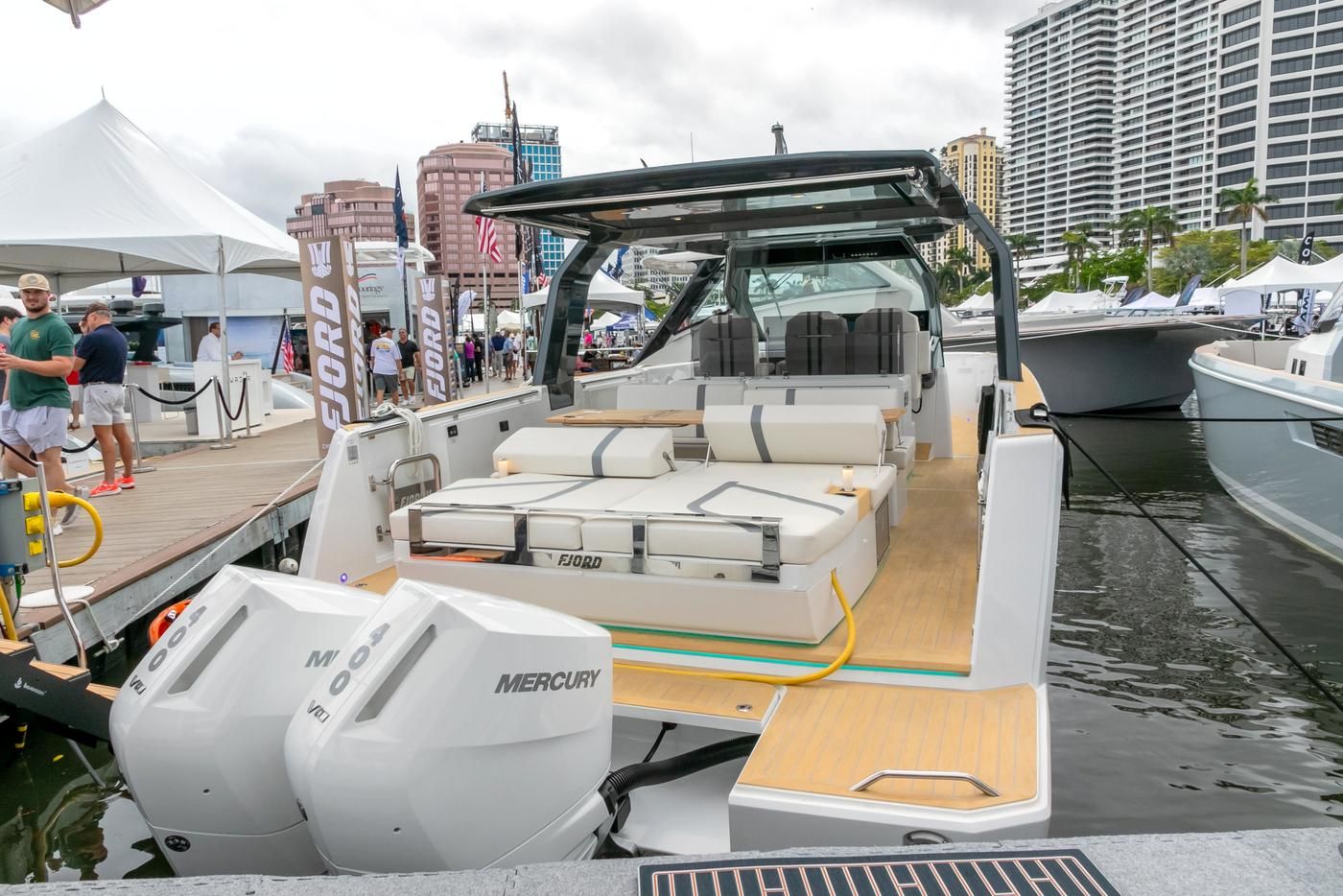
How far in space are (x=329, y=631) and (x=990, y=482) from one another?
78.7 inches

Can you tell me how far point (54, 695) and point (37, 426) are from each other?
4048 millimetres

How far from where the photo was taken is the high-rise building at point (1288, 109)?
94.4 metres

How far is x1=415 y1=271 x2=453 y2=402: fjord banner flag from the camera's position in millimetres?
12938

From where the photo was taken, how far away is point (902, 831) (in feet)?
6.85

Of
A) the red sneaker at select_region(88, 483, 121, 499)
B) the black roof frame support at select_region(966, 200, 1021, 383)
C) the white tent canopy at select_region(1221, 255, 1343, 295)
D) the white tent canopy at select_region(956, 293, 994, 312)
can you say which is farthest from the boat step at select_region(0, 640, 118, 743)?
the white tent canopy at select_region(956, 293, 994, 312)

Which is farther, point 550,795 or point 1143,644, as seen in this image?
point 1143,644

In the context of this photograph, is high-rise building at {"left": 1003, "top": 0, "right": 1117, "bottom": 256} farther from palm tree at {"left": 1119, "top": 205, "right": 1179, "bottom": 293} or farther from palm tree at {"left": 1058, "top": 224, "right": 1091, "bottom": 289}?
palm tree at {"left": 1119, "top": 205, "right": 1179, "bottom": 293}

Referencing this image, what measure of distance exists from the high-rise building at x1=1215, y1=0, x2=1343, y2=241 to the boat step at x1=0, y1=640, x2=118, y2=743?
11185 cm

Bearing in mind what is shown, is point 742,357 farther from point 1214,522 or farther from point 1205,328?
point 1205,328

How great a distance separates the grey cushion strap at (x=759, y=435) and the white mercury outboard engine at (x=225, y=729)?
7.08 ft

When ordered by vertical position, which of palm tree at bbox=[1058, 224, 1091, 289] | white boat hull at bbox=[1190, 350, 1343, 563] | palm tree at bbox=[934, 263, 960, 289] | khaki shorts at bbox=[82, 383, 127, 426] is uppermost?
palm tree at bbox=[1058, 224, 1091, 289]

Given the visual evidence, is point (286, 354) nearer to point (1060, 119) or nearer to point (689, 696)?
point (689, 696)

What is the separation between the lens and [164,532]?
6.20 m

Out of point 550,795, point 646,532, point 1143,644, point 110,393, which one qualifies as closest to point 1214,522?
point 1143,644
